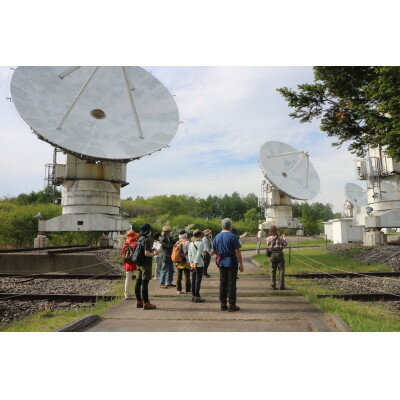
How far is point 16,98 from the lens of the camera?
1623cm

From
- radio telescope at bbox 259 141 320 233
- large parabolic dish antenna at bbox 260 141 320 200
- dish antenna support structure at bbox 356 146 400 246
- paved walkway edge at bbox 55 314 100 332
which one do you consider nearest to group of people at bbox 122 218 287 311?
paved walkway edge at bbox 55 314 100 332

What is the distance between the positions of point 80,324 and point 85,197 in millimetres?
18818

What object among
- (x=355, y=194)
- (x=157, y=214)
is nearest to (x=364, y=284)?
(x=355, y=194)

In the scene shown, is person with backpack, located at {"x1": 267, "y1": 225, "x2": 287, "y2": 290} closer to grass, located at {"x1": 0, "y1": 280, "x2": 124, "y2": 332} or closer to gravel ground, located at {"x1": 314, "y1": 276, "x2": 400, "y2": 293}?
gravel ground, located at {"x1": 314, "y1": 276, "x2": 400, "y2": 293}

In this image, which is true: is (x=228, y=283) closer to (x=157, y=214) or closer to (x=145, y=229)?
(x=145, y=229)

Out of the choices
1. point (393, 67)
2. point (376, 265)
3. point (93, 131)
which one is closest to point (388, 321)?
point (393, 67)

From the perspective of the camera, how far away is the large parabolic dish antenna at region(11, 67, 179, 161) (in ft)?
55.4

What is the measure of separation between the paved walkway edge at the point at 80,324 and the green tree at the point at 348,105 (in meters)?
7.85

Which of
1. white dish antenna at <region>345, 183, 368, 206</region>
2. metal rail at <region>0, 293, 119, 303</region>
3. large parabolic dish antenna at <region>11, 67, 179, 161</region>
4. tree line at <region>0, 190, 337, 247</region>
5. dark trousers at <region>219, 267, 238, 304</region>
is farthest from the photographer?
white dish antenna at <region>345, 183, 368, 206</region>

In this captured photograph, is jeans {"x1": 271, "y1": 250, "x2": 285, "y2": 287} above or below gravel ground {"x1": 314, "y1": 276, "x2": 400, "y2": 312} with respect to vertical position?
above

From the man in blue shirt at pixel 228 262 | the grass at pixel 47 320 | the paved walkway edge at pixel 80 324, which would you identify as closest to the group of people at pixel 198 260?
the man in blue shirt at pixel 228 262

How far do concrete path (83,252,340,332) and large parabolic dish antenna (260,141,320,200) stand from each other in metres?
28.3

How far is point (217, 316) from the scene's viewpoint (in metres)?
5.86

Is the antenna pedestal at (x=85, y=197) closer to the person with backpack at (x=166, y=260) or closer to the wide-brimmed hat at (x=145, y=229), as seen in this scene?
the person with backpack at (x=166, y=260)
